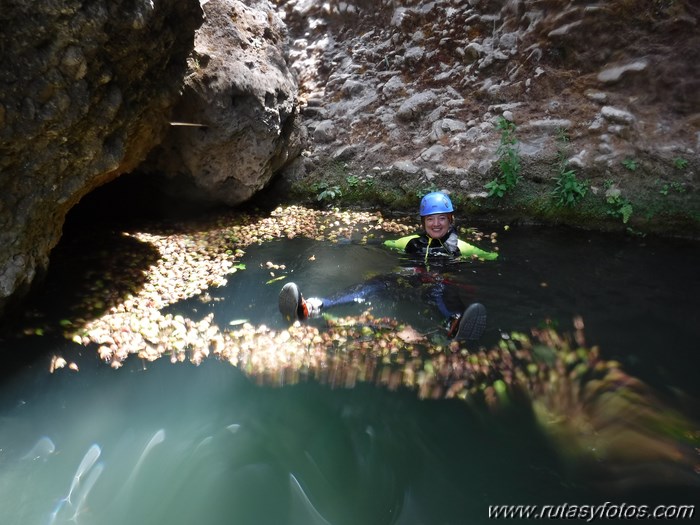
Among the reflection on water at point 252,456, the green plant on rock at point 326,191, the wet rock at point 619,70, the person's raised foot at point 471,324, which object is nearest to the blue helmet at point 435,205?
the person's raised foot at point 471,324

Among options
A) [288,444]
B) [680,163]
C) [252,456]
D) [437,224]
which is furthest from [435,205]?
[680,163]

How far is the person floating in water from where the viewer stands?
379cm

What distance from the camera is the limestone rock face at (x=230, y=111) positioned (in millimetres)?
6566

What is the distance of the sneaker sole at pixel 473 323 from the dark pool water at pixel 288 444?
320 millimetres

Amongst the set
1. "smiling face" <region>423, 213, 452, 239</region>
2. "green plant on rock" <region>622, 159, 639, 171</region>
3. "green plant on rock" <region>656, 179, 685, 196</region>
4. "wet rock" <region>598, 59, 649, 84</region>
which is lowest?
"smiling face" <region>423, 213, 452, 239</region>

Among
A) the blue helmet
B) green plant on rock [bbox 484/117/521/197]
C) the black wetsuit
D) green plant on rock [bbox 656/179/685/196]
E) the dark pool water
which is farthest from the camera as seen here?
green plant on rock [bbox 484/117/521/197]

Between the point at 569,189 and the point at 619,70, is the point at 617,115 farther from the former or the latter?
the point at 569,189

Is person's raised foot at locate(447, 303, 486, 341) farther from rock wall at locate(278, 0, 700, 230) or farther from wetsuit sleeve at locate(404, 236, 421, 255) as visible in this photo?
rock wall at locate(278, 0, 700, 230)

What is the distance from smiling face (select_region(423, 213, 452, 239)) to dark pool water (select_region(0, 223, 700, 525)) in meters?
1.19

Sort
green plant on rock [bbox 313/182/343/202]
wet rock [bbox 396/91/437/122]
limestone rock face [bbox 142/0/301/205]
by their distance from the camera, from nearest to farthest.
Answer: limestone rock face [bbox 142/0/301/205] < green plant on rock [bbox 313/182/343/202] < wet rock [bbox 396/91/437/122]

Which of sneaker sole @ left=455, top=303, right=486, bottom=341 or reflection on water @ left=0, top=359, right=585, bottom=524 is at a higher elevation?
sneaker sole @ left=455, top=303, right=486, bottom=341

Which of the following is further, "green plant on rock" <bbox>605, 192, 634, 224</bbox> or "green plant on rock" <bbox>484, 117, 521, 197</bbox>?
"green plant on rock" <bbox>484, 117, 521, 197</bbox>

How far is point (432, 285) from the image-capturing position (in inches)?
193

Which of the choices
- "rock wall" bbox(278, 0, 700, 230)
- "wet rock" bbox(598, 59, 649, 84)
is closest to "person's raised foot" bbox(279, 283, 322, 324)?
"rock wall" bbox(278, 0, 700, 230)
